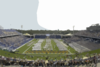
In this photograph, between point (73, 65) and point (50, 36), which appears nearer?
point (73, 65)

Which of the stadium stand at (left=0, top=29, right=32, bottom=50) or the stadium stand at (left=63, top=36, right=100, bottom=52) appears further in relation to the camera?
the stadium stand at (left=0, top=29, right=32, bottom=50)

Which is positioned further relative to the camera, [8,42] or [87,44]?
[8,42]

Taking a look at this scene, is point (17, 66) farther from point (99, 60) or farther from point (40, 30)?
point (40, 30)

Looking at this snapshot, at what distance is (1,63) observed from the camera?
16562 mm

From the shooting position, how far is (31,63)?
16.7m

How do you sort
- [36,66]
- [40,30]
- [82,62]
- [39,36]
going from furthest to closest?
[40,30] < [39,36] < [82,62] < [36,66]

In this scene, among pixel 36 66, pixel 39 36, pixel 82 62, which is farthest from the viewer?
pixel 39 36

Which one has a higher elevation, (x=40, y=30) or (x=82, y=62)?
(x=40, y=30)

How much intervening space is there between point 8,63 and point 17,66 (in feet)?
6.89

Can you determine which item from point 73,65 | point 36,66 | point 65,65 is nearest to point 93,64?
point 73,65

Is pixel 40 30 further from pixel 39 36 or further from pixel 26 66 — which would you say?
pixel 26 66

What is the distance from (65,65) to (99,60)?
8333 mm

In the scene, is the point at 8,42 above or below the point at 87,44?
above

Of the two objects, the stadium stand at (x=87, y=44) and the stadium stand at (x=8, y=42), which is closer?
the stadium stand at (x=87, y=44)
